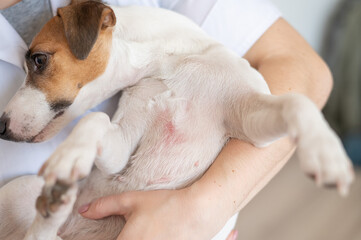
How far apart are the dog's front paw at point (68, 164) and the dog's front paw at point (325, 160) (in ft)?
1.36

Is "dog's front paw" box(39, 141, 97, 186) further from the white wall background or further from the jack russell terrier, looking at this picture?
the white wall background

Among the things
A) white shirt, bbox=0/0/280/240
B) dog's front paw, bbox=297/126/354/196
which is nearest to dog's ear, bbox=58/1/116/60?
white shirt, bbox=0/0/280/240

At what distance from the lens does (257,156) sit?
113 centimetres

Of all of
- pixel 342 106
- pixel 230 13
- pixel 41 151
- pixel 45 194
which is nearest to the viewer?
pixel 45 194

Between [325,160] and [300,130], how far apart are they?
0.30ft

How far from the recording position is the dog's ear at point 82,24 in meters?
1.07

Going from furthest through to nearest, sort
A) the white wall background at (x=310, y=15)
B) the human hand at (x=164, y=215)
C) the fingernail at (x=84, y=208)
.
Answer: the white wall background at (x=310, y=15), the fingernail at (x=84, y=208), the human hand at (x=164, y=215)

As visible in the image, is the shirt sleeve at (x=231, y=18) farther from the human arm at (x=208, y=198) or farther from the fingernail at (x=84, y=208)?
the fingernail at (x=84, y=208)

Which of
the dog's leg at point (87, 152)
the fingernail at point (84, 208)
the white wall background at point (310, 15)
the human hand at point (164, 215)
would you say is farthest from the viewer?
the white wall background at point (310, 15)

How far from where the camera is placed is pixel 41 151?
1.21 metres

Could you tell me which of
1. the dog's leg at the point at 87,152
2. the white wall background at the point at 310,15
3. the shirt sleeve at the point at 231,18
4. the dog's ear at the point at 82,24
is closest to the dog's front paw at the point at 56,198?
the dog's leg at the point at 87,152

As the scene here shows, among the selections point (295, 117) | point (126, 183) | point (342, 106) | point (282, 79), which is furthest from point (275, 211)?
point (295, 117)

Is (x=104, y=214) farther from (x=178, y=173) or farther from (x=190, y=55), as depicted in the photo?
(x=190, y=55)

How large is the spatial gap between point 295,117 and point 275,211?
1.87 metres
